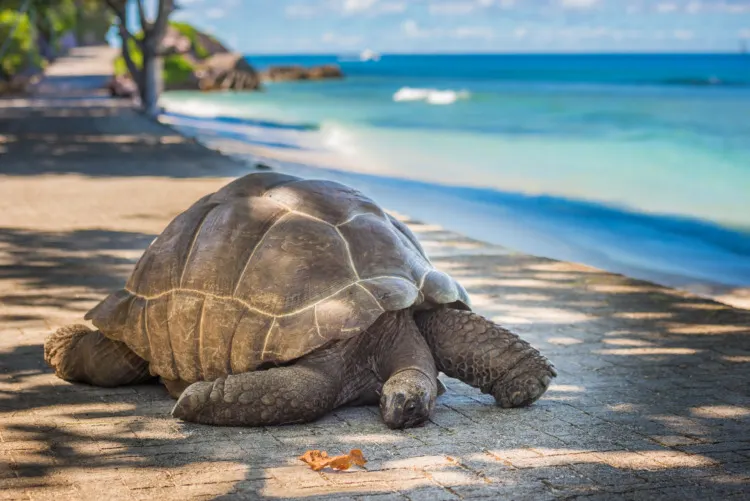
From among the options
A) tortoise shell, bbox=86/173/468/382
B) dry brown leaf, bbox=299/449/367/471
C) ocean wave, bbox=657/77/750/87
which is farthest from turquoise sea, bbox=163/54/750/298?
ocean wave, bbox=657/77/750/87

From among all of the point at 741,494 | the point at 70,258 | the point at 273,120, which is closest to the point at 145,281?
the point at 741,494

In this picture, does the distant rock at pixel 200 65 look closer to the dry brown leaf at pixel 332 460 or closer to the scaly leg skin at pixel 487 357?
the scaly leg skin at pixel 487 357

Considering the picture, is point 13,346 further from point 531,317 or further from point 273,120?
point 273,120

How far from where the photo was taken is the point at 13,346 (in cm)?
734

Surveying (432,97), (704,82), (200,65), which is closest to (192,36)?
(200,65)

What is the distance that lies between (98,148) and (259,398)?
1854cm

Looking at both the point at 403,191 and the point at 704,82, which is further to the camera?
the point at 704,82

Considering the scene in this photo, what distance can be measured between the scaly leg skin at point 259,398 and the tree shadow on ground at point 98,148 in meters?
12.8

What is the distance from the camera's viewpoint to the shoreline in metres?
11.7

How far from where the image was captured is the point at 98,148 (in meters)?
23.1

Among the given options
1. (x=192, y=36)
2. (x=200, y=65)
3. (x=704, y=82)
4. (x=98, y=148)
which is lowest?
(x=704, y=82)

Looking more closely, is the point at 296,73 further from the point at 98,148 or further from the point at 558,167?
the point at 98,148

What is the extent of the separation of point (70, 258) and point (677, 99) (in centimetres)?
5866

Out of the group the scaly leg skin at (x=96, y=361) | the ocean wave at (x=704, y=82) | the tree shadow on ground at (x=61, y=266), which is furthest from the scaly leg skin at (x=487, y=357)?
the ocean wave at (x=704, y=82)
